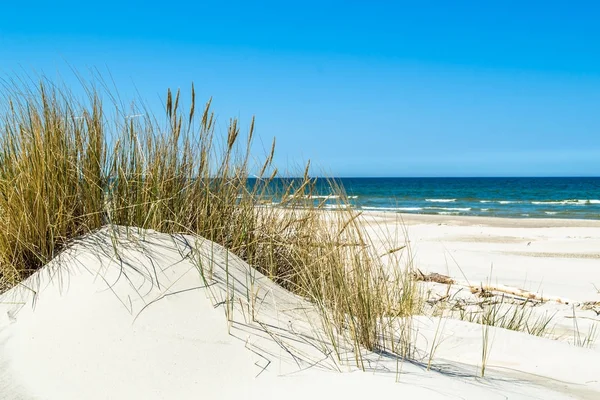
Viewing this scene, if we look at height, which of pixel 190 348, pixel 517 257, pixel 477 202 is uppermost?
pixel 190 348

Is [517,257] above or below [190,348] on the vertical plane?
below

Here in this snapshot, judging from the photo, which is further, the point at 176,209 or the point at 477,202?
the point at 477,202

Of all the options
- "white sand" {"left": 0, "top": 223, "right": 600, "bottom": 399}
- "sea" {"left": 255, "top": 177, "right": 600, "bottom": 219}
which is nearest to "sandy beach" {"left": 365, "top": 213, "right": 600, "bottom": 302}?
"sea" {"left": 255, "top": 177, "right": 600, "bottom": 219}

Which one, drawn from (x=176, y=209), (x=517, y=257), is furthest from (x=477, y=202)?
(x=176, y=209)

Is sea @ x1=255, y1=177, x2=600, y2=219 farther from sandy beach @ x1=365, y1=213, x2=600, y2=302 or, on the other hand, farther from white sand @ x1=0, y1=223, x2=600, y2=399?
white sand @ x1=0, y1=223, x2=600, y2=399

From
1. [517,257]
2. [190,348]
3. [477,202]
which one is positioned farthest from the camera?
[477,202]

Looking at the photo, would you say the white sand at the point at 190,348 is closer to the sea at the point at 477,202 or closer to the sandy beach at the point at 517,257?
the sea at the point at 477,202

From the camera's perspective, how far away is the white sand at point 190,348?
203 cm

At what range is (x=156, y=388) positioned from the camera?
2.02 metres

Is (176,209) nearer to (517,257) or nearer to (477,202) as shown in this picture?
(517,257)

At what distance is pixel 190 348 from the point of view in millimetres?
2201

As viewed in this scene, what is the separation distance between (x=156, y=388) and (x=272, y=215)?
75.7 inches

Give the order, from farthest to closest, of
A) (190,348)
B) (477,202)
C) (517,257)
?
1. (477,202)
2. (517,257)
3. (190,348)

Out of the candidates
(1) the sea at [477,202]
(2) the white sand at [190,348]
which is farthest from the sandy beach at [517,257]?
(2) the white sand at [190,348]
